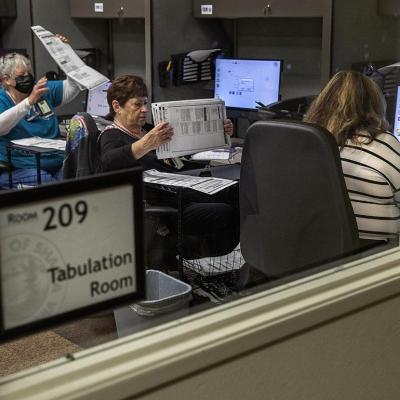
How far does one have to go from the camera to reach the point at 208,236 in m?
2.83

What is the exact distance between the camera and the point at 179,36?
13.1 ft

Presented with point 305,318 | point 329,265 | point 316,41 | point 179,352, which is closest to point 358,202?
point 329,265

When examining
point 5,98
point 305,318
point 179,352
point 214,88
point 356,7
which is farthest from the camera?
point 214,88

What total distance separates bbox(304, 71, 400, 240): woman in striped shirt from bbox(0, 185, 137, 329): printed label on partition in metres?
1.25

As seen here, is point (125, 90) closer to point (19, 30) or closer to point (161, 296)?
point (161, 296)

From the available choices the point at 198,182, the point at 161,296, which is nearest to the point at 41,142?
the point at 198,182

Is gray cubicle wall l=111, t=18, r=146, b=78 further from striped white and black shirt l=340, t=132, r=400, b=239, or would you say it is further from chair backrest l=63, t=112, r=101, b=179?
striped white and black shirt l=340, t=132, r=400, b=239

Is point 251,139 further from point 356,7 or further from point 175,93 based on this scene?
point 175,93

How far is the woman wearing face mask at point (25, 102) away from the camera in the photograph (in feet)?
11.2

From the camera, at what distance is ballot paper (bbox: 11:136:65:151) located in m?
3.44

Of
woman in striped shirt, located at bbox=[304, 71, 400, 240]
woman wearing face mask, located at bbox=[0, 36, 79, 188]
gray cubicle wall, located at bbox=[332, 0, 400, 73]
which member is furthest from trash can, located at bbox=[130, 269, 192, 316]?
gray cubicle wall, located at bbox=[332, 0, 400, 73]

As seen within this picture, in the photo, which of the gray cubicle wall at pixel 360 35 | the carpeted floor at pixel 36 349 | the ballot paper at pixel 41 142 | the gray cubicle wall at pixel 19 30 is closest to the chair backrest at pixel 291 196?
the carpeted floor at pixel 36 349

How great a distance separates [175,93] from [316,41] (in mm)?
876

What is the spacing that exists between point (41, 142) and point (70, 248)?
2.90 metres
